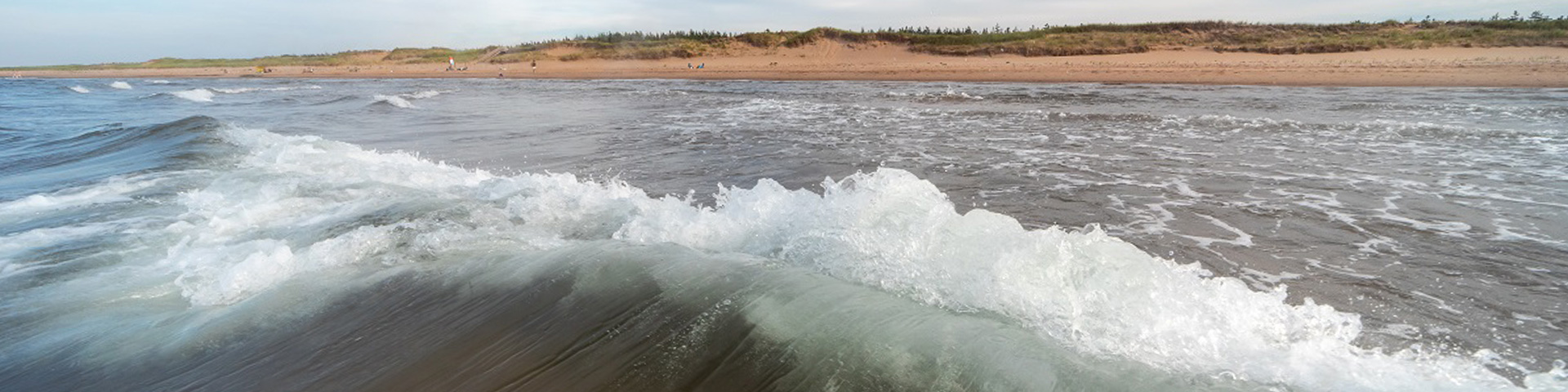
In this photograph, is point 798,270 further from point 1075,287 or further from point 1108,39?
point 1108,39

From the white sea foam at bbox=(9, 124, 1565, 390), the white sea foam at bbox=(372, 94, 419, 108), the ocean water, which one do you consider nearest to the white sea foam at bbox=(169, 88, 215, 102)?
the white sea foam at bbox=(372, 94, 419, 108)

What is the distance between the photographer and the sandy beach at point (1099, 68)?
61.6 ft

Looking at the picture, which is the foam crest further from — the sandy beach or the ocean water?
the sandy beach

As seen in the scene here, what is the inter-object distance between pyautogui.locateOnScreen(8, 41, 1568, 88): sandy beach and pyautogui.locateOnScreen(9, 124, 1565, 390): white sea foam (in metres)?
19.7

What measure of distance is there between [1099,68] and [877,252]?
2514 cm

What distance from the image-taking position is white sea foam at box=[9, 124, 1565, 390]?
2.53m

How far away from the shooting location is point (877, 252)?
354 cm

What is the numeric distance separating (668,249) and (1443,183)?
6.54 m

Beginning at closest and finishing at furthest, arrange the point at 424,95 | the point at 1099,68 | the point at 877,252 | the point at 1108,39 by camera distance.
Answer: the point at 877,252 → the point at 424,95 → the point at 1099,68 → the point at 1108,39

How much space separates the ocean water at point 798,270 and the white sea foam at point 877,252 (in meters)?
0.02

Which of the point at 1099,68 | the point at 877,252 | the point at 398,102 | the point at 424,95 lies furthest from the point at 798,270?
the point at 1099,68

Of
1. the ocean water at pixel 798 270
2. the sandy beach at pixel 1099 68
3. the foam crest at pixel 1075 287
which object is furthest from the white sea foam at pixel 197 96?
the foam crest at pixel 1075 287

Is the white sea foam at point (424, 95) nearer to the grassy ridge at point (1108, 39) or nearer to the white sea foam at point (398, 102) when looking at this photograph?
the white sea foam at point (398, 102)

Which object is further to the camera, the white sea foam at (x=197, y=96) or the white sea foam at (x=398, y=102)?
the white sea foam at (x=197, y=96)
